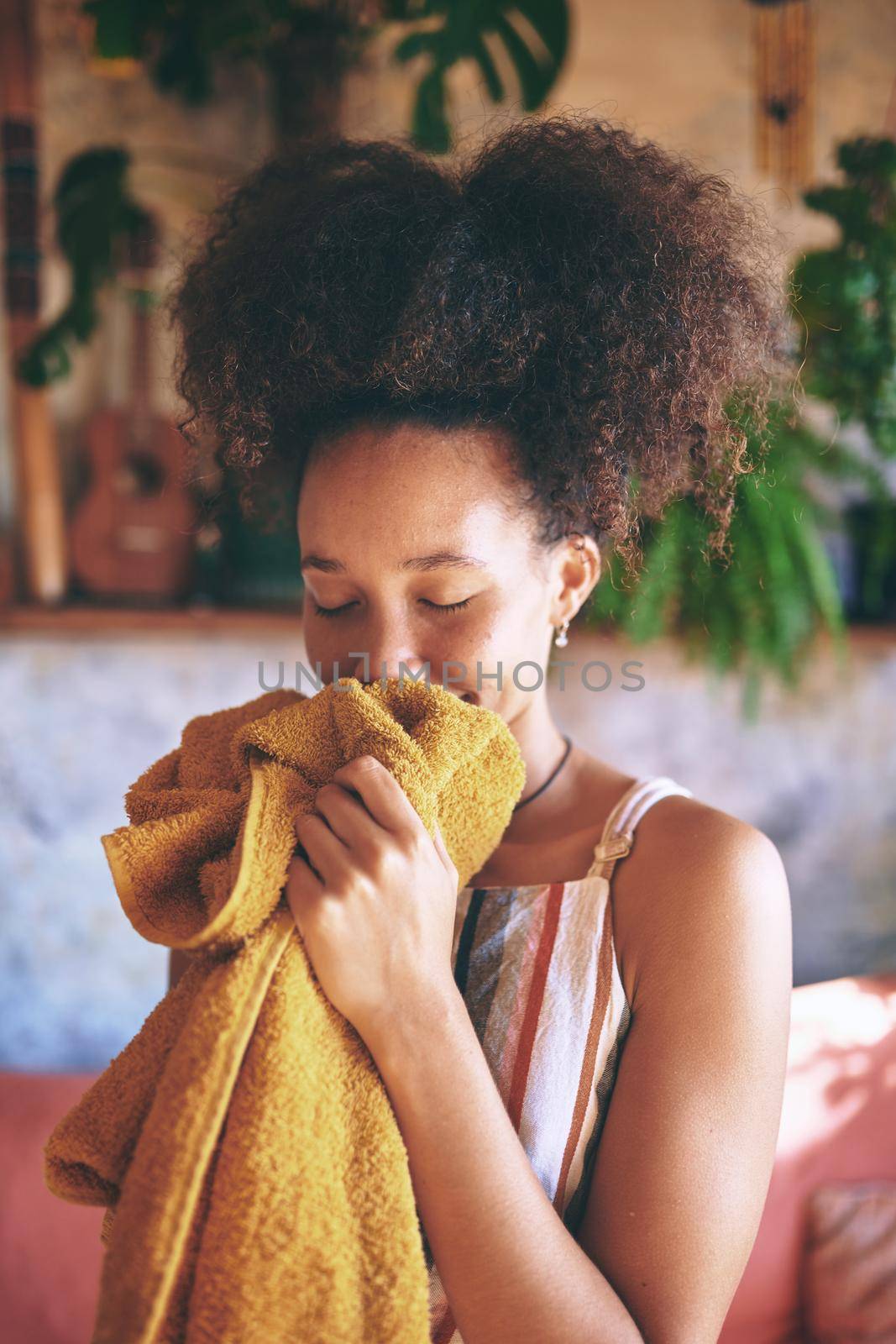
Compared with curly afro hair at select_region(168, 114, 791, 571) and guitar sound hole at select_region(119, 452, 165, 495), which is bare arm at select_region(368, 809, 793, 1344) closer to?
curly afro hair at select_region(168, 114, 791, 571)

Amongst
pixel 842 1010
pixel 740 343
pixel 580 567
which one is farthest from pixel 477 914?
pixel 842 1010

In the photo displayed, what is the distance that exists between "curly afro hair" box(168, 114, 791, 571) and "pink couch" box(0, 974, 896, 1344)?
0.89 meters

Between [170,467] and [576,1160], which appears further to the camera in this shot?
[170,467]

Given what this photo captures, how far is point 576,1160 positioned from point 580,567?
0.55 metres

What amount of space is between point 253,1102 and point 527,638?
19.1 inches

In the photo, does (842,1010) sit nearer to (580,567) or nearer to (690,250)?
(580,567)

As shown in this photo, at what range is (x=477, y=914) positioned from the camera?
0.94 meters

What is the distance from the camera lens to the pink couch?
4.69ft

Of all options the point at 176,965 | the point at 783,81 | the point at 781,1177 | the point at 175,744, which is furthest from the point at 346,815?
the point at 783,81

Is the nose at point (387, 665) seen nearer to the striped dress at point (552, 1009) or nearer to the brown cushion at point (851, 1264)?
the striped dress at point (552, 1009)

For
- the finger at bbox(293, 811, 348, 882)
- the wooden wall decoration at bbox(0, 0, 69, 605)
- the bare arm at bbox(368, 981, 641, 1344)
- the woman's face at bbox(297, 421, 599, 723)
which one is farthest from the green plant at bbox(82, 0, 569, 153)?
the bare arm at bbox(368, 981, 641, 1344)

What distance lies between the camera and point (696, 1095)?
758mm

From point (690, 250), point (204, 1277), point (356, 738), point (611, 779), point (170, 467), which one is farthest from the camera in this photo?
point (170, 467)

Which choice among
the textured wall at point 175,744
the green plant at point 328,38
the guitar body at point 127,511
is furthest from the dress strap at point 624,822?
the guitar body at point 127,511
